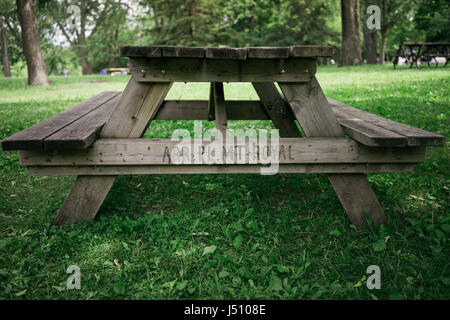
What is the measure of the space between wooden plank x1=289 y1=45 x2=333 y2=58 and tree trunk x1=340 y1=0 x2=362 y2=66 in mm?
16665

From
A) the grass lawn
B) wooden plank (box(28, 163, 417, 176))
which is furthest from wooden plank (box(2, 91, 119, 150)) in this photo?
the grass lawn

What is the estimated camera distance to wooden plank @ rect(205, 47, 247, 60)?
6.80ft

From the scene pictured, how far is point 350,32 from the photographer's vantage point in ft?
55.6

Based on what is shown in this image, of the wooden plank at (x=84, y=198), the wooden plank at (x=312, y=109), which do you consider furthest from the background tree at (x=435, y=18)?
the wooden plank at (x=84, y=198)

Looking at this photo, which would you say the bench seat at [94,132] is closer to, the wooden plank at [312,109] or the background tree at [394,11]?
the wooden plank at [312,109]

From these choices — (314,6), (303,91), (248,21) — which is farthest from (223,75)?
(248,21)

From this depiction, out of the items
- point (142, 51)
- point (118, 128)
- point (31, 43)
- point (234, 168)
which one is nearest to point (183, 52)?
point (142, 51)

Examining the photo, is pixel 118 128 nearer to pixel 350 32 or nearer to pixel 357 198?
pixel 357 198

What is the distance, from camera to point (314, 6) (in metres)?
27.2

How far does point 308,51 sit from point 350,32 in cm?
1686

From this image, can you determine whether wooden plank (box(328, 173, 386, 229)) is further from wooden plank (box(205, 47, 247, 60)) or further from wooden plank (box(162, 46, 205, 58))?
wooden plank (box(162, 46, 205, 58))
